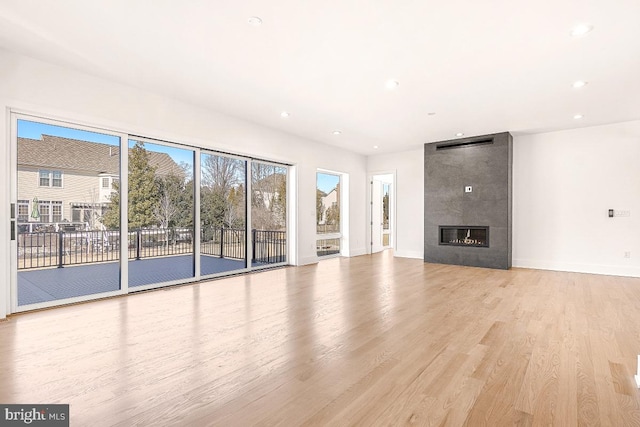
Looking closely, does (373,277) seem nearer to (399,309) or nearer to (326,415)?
(399,309)

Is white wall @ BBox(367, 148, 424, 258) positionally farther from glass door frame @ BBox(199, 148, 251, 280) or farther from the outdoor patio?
the outdoor patio

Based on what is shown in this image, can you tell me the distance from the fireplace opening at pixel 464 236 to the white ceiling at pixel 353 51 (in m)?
2.63

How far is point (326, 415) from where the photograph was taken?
1745mm

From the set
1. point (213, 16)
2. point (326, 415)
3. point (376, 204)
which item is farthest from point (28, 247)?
point (376, 204)

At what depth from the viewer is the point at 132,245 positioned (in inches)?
178

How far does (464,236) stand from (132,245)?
21.6 ft

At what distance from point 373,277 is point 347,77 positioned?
341cm

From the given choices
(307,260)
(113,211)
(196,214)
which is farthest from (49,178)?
(307,260)

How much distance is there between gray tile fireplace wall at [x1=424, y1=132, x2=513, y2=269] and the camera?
6504 mm

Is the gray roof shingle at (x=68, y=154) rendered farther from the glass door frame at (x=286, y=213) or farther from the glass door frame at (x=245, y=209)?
the glass door frame at (x=286, y=213)

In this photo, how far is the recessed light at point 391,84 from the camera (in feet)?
13.3

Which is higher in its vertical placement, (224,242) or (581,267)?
(224,242)

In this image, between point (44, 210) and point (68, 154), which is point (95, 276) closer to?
point (44, 210)

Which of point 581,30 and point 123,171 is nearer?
point 581,30
